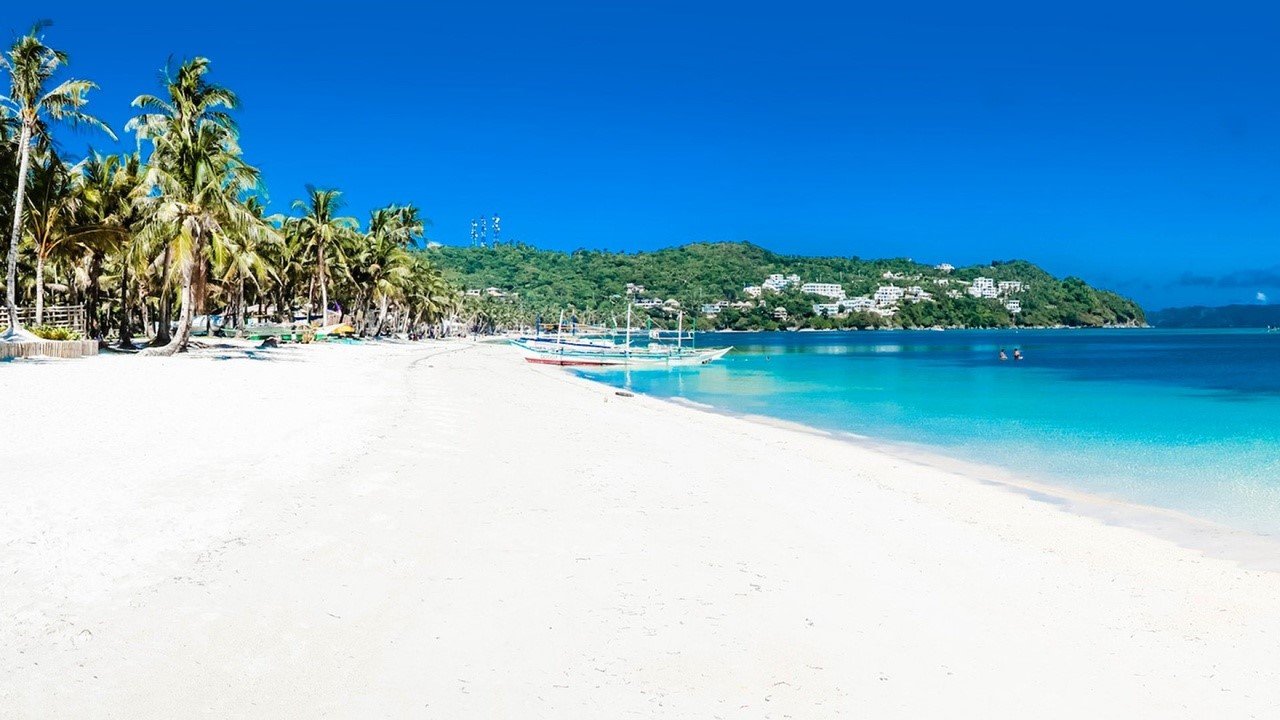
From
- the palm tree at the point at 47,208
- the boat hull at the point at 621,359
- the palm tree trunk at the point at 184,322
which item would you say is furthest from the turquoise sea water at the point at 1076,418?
the palm tree at the point at 47,208

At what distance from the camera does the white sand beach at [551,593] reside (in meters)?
4.14

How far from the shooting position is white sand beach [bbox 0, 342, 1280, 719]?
4.14 metres

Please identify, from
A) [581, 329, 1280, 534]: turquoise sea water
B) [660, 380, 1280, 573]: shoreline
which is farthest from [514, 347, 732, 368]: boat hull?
[660, 380, 1280, 573]: shoreline

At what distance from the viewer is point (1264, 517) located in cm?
1048

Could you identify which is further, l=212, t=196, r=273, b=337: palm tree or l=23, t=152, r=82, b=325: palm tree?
l=23, t=152, r=82, b=325: palm tree

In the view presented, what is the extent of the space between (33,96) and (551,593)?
24.7 m

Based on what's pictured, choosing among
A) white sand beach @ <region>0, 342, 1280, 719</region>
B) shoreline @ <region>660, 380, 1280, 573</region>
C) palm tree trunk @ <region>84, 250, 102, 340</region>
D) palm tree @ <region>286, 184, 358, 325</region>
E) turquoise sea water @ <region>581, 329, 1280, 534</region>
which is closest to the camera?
white sand beach @ <region>0, 342, 1280, 719</region>

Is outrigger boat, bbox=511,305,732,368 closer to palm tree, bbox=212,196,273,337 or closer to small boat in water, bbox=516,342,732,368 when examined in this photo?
small boat in water, bbox=516,342,732,368

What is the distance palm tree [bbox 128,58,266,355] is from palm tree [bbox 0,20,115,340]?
1.74 meters

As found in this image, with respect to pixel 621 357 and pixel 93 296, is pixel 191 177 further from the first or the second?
pixel 621 357

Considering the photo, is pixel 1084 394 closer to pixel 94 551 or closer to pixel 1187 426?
pixel 1187 426

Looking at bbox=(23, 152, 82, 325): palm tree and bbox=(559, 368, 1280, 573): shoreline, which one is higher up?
bbox=(23, 152, 82, 325): palm tree

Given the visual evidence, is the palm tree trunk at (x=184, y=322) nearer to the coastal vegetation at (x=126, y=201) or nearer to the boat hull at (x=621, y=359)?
the coastal vegetation at (x=126, y=201)

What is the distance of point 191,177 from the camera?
78.0 ft
